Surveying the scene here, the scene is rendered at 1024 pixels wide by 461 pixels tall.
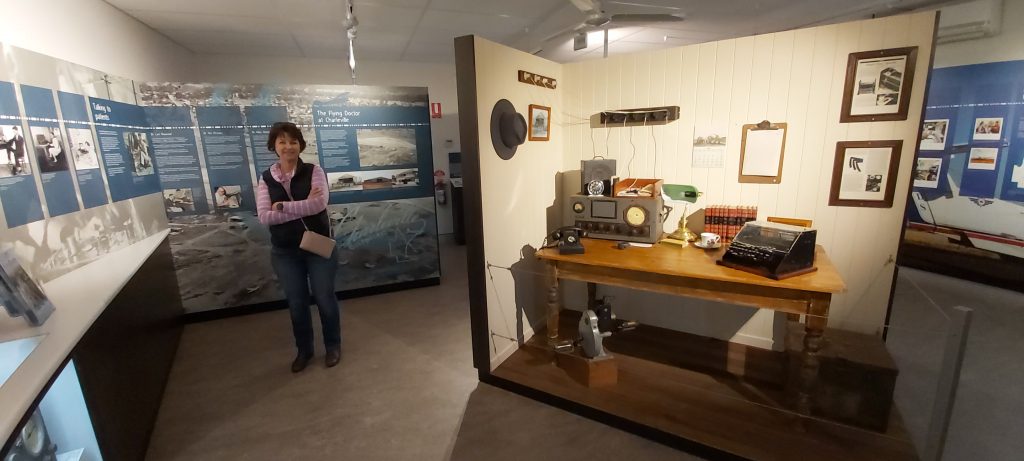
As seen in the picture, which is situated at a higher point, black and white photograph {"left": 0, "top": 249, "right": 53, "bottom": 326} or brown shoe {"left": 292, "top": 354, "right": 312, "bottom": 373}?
black and white photograph {"left": 0, "top": 249, "right": 53, "bottom": 326}

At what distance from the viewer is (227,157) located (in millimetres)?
3582

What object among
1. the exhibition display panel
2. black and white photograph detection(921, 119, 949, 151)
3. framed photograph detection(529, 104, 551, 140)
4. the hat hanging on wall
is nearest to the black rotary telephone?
the exhibition display panel

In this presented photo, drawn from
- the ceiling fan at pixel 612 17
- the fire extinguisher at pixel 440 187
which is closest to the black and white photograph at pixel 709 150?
the ceiling fan at pixel 612 17

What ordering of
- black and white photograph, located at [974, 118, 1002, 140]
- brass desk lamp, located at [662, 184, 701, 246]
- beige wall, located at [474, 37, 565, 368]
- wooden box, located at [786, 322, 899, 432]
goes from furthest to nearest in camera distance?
black and white photograph, located at [974, 118, 1002, 140], brass desk lamp, located at [662, 184, 701, 246], beige wall, located at [474, 37, 565, 368], wooden box, located at [786, 322, 899, 432]

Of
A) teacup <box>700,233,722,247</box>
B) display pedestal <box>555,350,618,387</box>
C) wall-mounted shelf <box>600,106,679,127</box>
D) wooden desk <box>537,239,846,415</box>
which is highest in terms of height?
wall-mounted shelf <box>600,106,679,127</box>

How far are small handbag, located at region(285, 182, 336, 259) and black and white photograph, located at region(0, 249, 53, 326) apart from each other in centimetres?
110

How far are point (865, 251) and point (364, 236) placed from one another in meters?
3.84

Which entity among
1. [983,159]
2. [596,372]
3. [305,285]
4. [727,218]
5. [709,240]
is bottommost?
[596,372]

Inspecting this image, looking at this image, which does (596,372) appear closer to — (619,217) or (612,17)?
(619,217)

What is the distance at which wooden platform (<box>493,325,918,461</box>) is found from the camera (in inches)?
76.9

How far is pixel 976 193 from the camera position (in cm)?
410

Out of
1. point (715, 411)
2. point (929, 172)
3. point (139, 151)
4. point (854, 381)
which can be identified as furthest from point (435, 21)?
point (929, 172)

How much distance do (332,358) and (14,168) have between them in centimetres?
186

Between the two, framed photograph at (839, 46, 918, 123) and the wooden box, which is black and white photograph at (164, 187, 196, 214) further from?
framed photograph at (839, 46, 918, 123)
